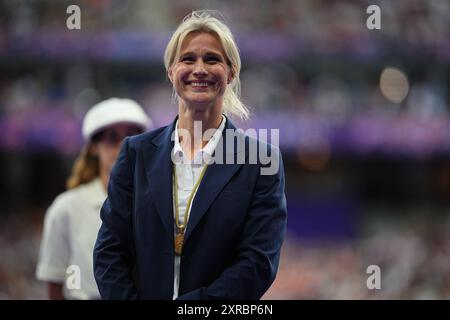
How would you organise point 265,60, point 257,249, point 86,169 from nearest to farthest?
point 257,249 → point 86,169 → point 265,60

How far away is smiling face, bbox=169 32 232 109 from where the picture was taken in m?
1.92

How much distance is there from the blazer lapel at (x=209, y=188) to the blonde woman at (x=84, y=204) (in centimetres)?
106

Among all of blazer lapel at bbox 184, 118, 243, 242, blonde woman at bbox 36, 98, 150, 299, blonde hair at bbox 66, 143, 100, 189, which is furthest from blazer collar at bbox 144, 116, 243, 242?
blonde hair at bbox 66, 143, 100, 189

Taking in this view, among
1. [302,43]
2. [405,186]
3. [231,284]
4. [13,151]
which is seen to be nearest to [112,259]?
[231,284]

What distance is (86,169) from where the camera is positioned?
10.3 ft

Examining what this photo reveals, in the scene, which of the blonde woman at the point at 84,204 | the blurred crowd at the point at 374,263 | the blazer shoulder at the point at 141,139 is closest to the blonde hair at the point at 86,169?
the blonde woman at the point at 84,204

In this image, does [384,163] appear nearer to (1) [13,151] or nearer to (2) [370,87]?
(2) [370,87]

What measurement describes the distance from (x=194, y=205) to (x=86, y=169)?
134 centimetres

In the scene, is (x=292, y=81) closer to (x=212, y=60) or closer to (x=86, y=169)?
(x=86, y=169)

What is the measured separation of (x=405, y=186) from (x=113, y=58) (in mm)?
5969

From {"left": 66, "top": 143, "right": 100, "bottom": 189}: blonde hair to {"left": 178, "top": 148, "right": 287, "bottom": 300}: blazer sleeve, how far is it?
1349 mm

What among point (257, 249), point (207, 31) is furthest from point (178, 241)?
point (207, 31)

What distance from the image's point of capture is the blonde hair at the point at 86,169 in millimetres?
3111
